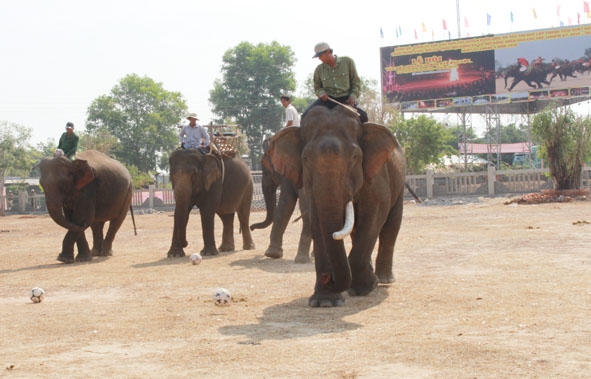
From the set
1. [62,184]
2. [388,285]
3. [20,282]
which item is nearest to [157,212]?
[62,184]

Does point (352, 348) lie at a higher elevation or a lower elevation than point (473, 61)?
lower

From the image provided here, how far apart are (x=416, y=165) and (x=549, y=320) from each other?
168 feet

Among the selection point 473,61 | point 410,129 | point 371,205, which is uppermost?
point 473,61

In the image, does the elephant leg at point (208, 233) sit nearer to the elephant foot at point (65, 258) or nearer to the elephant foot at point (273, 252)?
the elephant foot at point (273, 252)

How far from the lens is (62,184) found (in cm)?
1482

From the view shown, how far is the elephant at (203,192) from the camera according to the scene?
49.8 feet

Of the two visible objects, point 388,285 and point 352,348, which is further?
point 388,285

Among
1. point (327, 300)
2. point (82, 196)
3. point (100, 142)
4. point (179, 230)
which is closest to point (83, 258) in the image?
point (82, 196)

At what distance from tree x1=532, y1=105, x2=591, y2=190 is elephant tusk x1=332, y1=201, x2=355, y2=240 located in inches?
1098

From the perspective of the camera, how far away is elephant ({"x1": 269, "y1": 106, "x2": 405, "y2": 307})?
27.2 feet

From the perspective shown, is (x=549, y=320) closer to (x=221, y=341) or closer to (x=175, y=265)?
(x=221, y=341)

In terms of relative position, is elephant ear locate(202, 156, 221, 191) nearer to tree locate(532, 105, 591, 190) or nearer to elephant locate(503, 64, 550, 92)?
tree locate(532, 105, 591, 190)

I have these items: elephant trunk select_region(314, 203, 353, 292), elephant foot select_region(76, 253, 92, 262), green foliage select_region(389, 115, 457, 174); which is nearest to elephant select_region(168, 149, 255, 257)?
elephant foot select_region(76, 253, 92, 262)

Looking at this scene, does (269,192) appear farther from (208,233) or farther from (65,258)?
(65,258)
